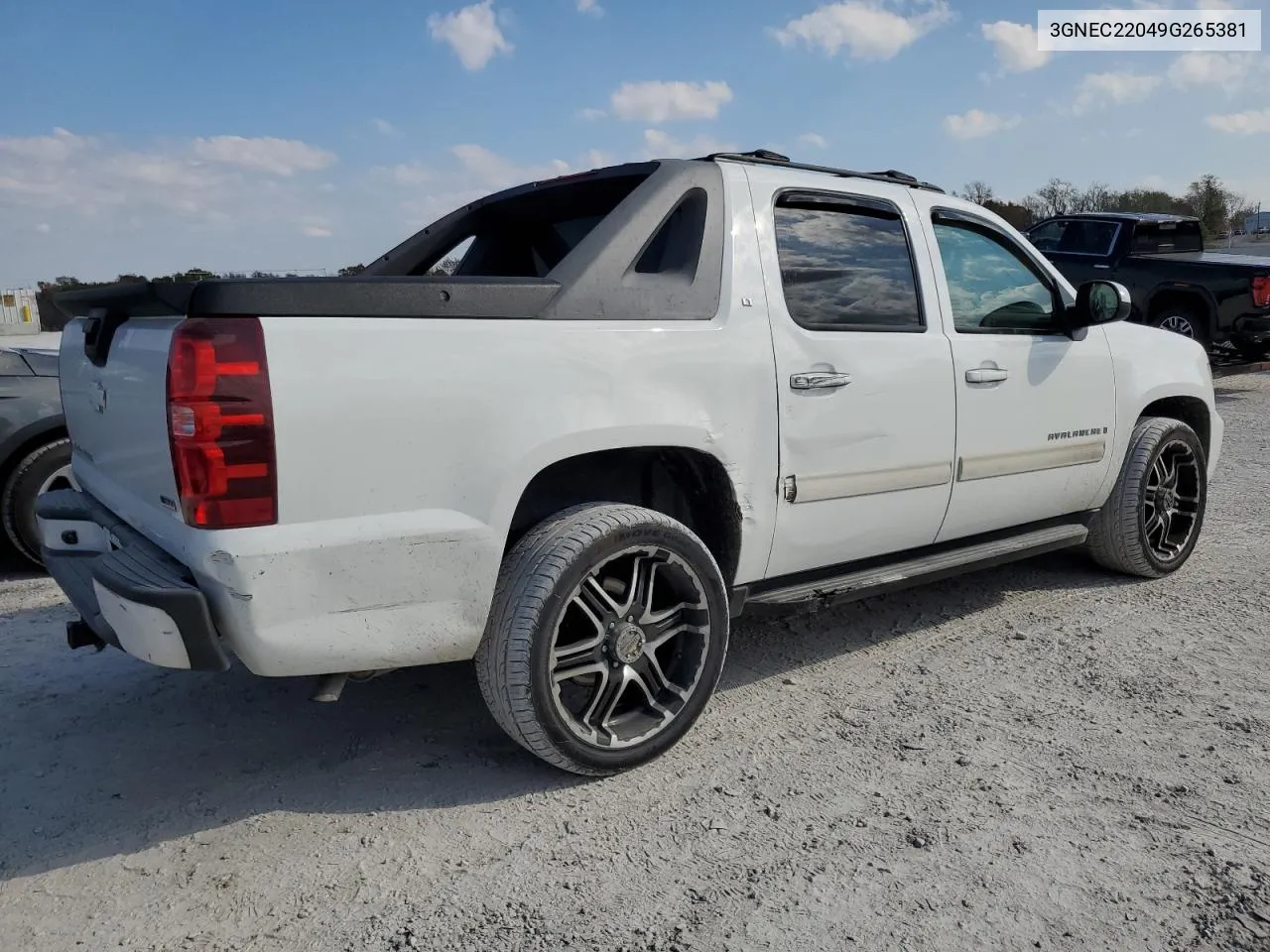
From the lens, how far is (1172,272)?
11008mm

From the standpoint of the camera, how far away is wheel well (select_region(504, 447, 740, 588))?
3090mm

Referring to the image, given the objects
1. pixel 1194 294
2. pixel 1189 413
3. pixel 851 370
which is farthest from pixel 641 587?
pixel 1194 294

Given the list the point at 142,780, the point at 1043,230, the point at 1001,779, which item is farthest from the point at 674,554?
the point at 1043,230

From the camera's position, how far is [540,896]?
235 centimetres

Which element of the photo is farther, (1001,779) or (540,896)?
(1001,779)

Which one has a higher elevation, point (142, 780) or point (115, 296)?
point (115, 296)

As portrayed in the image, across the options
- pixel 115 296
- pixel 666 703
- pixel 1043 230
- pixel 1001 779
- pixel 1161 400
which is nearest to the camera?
pixel 115 296

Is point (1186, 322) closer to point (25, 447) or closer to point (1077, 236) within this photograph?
point (1077, 236)

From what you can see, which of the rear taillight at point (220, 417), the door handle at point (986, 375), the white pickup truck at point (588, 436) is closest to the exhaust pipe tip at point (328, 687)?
the white pickup truck at point (588, 436)

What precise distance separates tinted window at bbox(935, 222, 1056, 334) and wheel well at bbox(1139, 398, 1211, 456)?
3.67ft

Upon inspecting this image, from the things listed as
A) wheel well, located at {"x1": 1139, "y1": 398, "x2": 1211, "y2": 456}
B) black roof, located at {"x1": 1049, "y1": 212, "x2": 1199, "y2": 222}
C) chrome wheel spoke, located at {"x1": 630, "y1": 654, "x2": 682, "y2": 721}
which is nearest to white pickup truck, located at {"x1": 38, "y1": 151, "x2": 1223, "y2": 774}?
chrome wheel spoke, located at {"x1": 630, "y1": 654, "x2": 682, "y2": 721}

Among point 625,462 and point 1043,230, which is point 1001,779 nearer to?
point 625,462

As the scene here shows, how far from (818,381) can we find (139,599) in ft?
6.87

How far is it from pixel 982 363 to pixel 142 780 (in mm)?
Answer: 3216
